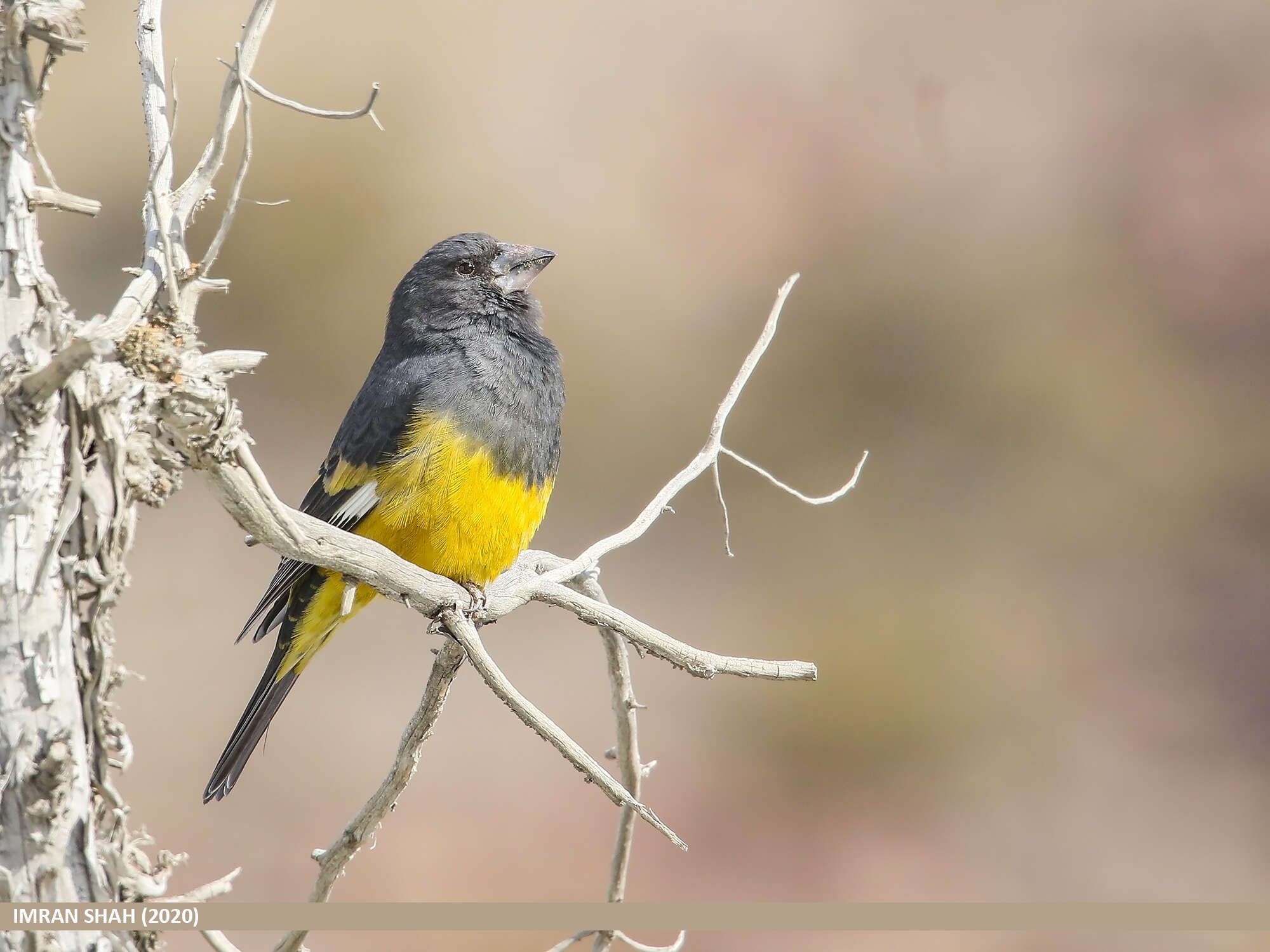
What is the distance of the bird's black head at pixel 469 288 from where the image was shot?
3943 millimetres

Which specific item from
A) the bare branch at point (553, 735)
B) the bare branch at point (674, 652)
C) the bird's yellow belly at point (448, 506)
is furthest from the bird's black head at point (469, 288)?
the bare branch at point (553, 735)

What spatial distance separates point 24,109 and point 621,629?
1.53 meters

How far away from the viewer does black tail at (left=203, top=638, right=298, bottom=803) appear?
362cm

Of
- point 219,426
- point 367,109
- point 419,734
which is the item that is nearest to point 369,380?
point 419,734

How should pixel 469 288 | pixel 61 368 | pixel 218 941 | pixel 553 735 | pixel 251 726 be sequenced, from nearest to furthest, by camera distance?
pixel 61 368
pixel 218 941
pixel 553 735
pixel 251 726
pixel 469 288

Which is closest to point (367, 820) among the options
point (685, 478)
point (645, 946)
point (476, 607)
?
point (476, 607)

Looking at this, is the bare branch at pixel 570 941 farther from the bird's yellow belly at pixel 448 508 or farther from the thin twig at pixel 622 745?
the bird's yellow belly at pixel 448 508

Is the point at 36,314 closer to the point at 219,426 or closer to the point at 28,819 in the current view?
the point at 219,426

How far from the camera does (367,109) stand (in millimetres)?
2010

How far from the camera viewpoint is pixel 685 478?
2891mm

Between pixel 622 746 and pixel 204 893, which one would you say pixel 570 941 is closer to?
pixel 622 746

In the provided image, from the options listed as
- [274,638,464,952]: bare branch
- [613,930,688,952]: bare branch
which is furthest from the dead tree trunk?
[613,930,688,952]: bare branch

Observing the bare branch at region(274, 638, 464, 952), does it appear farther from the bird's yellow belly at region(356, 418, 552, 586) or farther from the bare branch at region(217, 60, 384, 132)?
the bare branch at region(217, 60, 384, 132)

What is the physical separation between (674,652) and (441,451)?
1361 millimetres
